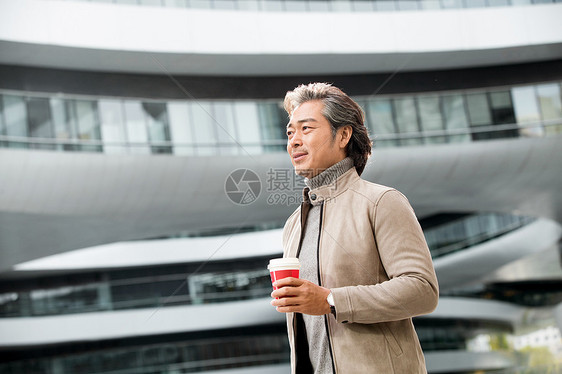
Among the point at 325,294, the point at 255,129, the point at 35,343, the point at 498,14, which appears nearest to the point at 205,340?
the point at 35,343

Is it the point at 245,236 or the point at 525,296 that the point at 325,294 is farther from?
the point at 525,296

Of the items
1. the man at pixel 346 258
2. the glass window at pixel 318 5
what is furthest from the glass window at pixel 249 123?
the man at pixel 346 258

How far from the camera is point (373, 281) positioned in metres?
1.58

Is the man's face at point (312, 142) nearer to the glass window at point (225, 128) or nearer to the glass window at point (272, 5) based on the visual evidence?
the glass window at point (272, 5)

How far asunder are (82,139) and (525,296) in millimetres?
17816

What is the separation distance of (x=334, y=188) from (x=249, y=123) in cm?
1006

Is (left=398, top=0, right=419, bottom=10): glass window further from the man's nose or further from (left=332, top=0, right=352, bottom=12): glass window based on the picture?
the man's nose

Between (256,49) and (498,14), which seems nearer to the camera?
(256,49)

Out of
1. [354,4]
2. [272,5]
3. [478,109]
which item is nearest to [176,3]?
[272,5]

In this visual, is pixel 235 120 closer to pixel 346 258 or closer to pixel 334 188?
pixel 334 188

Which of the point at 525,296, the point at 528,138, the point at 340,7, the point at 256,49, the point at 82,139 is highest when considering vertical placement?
the point at 340,7

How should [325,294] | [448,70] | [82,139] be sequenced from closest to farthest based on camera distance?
[325,294]
[82,139]
[448,70]

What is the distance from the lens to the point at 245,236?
72.3ft

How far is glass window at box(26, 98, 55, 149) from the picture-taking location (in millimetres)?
10492
